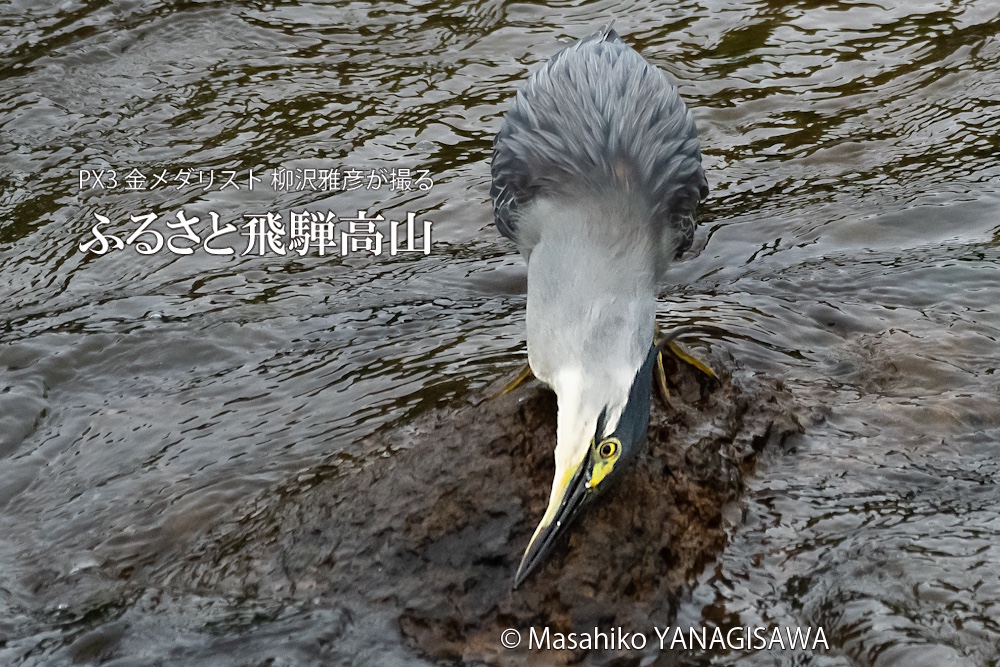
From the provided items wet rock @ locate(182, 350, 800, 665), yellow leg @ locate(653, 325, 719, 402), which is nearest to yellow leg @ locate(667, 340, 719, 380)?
yellow leg @ locate(653, 325, 719, 402)

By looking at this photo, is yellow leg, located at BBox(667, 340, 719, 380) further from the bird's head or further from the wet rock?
the bird's head

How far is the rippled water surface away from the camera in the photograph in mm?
3750

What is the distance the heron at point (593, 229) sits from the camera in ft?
11.1

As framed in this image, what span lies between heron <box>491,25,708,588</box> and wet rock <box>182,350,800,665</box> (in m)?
0.19

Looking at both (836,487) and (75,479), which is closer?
(836,487)

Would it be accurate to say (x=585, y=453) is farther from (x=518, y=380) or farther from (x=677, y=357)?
(x=677, y=357)

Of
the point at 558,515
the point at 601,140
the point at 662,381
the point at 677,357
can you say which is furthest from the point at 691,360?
the point at 558,515

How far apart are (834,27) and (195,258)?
15.5 feet

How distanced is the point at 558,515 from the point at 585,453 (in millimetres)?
205

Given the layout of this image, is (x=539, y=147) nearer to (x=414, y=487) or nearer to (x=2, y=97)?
(x=414, y=487)

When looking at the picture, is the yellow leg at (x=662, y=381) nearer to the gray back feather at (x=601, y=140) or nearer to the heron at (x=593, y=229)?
the heron at (x=593, y=229)

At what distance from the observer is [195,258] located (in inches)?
241

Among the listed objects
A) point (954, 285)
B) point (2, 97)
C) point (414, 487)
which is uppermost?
point (2, 97)

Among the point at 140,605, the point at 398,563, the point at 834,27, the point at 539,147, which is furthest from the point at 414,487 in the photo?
the point at 834,27
